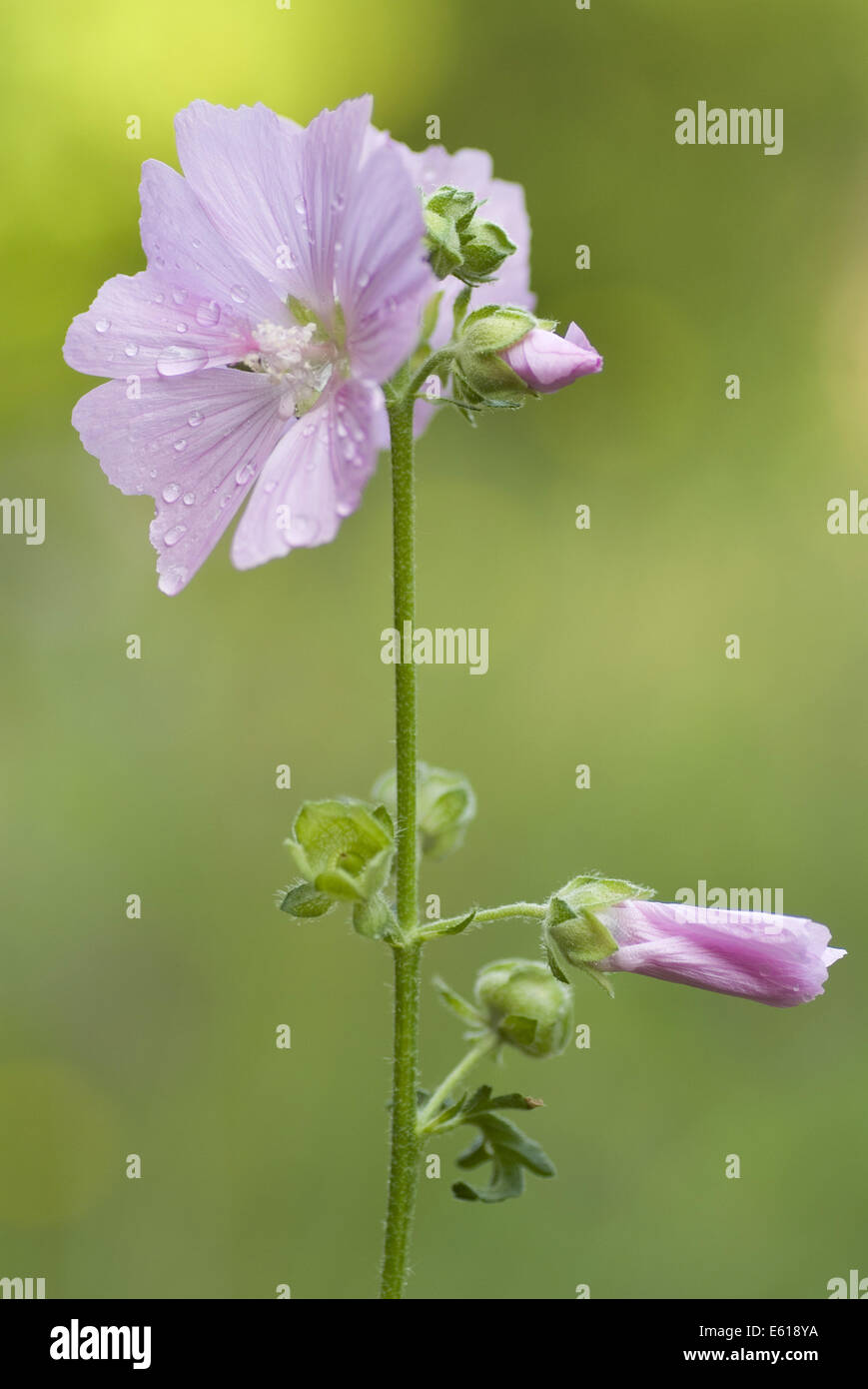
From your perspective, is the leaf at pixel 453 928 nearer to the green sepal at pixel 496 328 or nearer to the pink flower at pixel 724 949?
the pink flower at pixel 724 949

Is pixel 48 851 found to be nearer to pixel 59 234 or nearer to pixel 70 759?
pixel 70 759

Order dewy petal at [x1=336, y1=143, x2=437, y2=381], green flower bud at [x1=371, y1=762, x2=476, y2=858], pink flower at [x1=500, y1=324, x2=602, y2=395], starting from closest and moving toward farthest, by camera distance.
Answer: dewy petal at [x1=336, y1=143, x2=437, y2=381]
pink flower at [x1=500, y1=324, x2=602, y2=395]
green flower bud at [x1=371, y1=762, x2=476, y2=858]

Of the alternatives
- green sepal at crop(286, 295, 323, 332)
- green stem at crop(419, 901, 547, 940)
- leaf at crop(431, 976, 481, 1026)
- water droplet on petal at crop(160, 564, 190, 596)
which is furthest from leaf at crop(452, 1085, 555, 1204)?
green sepal at crop(286, 295, 323, 332)

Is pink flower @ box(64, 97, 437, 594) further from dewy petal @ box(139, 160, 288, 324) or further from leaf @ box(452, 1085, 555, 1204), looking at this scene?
leaf @ box(452, 1085, 555, 1204)

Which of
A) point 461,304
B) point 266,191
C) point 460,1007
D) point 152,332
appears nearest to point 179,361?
point 152,332

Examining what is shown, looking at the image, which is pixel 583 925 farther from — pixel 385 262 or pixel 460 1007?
pixel 385 262
